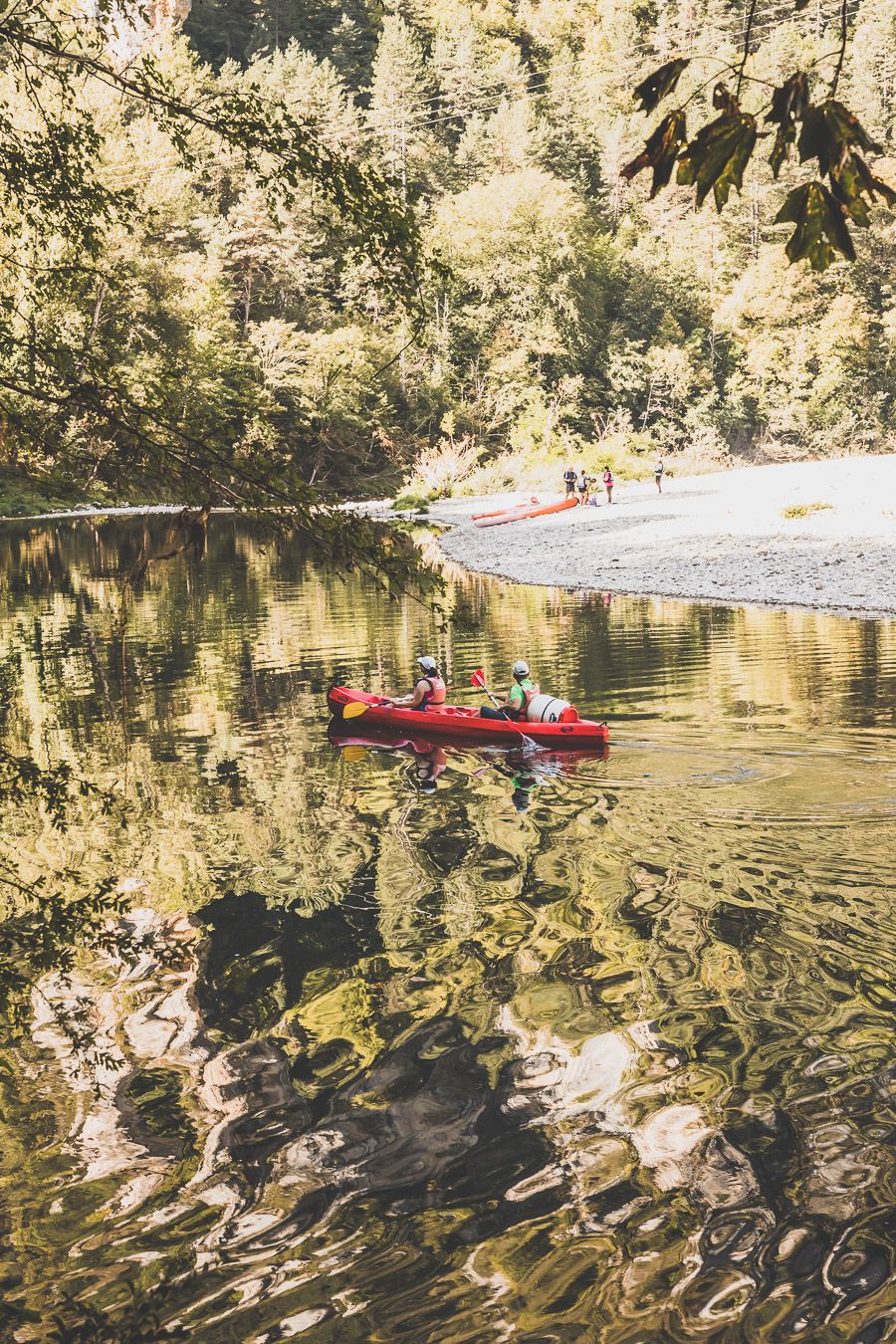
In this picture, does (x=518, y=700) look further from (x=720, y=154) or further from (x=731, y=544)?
(x=731, y=544)

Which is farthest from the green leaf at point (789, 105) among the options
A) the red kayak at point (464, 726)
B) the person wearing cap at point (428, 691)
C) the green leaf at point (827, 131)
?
the person wearing cap at point (428, 691)

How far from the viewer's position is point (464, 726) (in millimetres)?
12086

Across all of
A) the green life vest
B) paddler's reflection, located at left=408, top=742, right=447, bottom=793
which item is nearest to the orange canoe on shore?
paddler's reflection, located at left=408, top=742, right=447, bottom=793

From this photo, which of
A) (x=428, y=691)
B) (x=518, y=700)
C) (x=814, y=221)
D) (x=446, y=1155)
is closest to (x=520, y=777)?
(x=518, y=700)

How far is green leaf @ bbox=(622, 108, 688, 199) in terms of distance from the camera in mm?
2133

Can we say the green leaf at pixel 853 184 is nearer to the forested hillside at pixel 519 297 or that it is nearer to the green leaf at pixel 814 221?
the green leaf at pixel 814 221

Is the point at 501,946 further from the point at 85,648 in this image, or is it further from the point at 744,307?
the point at 744,307

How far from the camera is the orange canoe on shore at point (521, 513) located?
38.3 metres

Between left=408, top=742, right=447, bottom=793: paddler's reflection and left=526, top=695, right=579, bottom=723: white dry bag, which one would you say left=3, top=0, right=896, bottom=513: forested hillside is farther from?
left=526, top=695, right=579, bottom=723: white dry bag

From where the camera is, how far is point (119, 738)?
1254 centimetres

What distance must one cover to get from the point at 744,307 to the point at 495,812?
62.5 metres

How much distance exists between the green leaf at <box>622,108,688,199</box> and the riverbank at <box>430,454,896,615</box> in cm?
1817

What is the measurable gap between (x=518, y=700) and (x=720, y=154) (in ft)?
31.7

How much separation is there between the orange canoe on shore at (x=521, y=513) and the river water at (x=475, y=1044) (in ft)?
86.5
